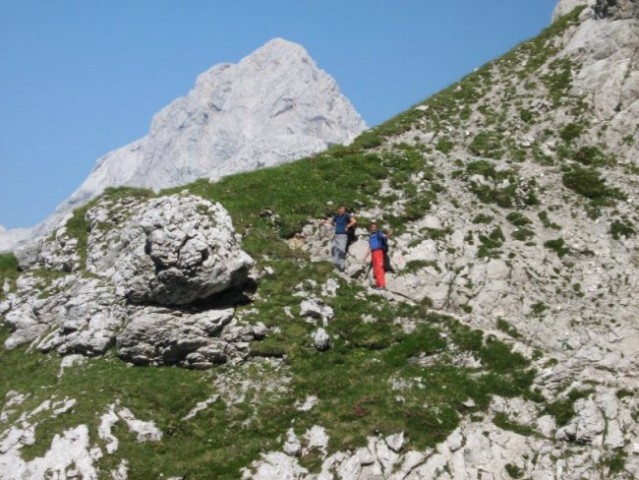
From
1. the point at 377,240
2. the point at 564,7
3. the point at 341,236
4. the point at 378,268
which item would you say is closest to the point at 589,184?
the point at 377,240

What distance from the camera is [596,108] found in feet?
155

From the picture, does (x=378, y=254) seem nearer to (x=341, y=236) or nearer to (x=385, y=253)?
(x=385, y=253)

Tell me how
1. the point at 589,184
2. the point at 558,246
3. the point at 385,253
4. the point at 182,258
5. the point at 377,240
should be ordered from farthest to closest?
the point at 589,184 < the point at 558,246 < the point at 385,253 < the point at 377,240 < the point at 182,258

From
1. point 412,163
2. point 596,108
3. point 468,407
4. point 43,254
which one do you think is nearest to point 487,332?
point 468,407

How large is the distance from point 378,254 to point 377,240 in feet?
2.52

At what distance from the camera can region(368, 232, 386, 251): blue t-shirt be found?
34969 millimetres

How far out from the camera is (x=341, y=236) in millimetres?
36188

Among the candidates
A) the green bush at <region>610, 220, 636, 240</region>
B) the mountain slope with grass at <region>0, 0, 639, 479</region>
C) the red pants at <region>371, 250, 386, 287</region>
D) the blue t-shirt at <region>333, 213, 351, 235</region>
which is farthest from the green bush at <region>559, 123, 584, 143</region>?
the red pants at <region>371, 250, 386, 287</region>

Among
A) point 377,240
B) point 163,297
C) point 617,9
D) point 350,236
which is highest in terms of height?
point 617,9

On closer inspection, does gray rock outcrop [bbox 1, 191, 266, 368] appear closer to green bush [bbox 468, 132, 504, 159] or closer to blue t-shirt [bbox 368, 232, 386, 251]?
blue t-shirt [bbox 368, 232, 386, 251]

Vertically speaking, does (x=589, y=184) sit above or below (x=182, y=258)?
above

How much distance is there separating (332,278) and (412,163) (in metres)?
13.0

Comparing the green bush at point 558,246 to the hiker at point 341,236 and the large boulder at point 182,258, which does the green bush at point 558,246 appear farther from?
the large boulder at point 182,258

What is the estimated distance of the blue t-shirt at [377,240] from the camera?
34969mm
